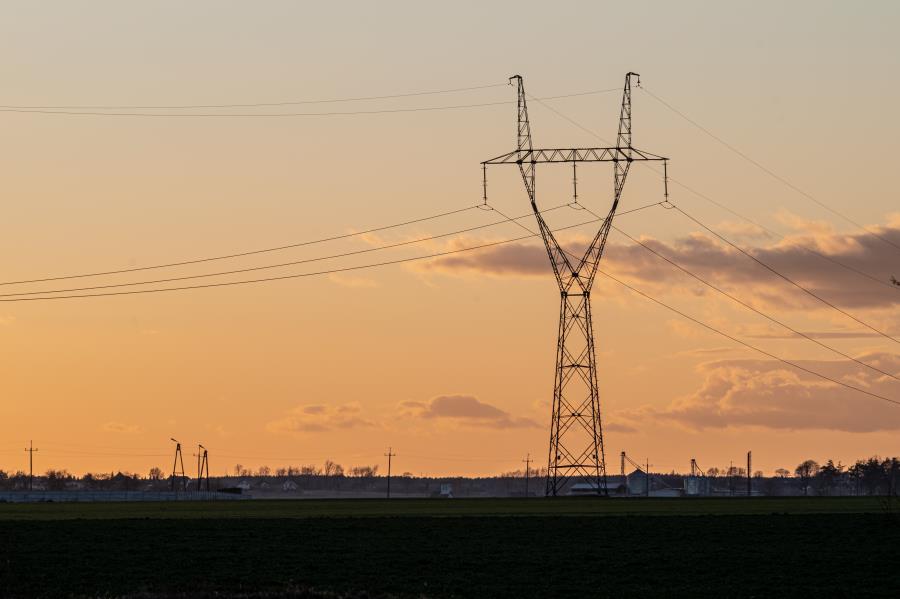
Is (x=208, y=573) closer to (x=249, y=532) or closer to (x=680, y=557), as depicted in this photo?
(x=249, y=532)

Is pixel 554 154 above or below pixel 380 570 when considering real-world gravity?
above

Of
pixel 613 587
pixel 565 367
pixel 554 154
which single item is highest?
pixel 554 154

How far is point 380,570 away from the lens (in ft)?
270

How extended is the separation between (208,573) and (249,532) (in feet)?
59.5

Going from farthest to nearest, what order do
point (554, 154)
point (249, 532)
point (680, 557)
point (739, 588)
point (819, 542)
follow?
point (554, 154)
point (249, 532)
point (819, 542)
point (680, 557)
point (739, 588)

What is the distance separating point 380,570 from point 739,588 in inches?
780

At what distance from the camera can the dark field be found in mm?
76625

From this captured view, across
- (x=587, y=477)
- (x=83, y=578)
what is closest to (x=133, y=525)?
(x=83, y=578)

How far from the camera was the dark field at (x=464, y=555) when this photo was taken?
7662 centimetres

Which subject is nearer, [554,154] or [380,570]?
[380,570]

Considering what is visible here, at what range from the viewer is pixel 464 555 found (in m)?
87.6

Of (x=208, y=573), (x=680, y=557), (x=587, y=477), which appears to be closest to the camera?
(x=208, y=573)

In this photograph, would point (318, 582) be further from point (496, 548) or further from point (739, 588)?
point (739, 588)

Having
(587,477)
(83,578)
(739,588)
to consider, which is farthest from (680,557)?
(587,477)
